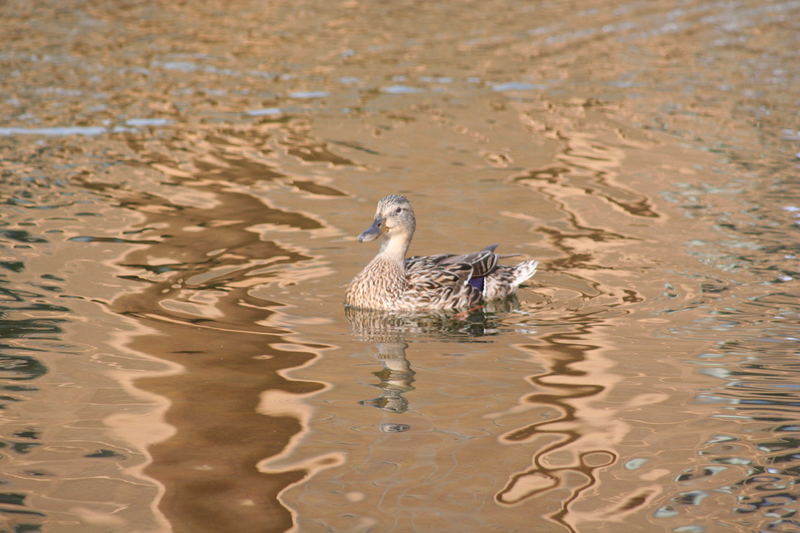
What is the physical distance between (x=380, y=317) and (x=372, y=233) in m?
0.70

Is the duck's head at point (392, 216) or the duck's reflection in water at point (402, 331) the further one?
the duck's head at point (392, 216)

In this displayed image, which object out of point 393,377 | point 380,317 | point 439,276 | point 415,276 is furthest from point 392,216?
point 393,377

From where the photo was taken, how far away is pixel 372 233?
9.68 meters

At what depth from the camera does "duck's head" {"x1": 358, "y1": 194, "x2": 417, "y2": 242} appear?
9870 millimetres

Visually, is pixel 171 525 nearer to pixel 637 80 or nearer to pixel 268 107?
pixel 268 107

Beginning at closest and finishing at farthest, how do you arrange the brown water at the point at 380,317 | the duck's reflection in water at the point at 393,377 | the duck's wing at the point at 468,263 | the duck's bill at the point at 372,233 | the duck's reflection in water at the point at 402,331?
the brown water at the point at 380,317, the duck's reflection in water at the point at 393,377, the duck's reflection in water at the point at 402,331, the duck's bill at the point at 372,233, the duck's wing at the point at 468,263

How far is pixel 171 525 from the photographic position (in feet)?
19.1

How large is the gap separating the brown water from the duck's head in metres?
0.70

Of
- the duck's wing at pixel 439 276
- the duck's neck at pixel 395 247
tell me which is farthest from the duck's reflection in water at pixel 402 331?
the duck's neck at pixel 395 247

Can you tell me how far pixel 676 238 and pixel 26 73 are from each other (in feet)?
37.6

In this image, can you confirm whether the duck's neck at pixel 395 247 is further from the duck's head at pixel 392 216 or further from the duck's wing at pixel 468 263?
the duck's wing at pixel 468 263

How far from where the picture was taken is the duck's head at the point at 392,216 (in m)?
9.87

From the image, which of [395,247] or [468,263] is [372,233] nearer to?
[395,247]

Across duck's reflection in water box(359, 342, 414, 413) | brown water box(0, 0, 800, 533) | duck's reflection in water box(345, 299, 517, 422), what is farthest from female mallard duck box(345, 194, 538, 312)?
duck's reflection in water box(359, 342, 414, 413)
